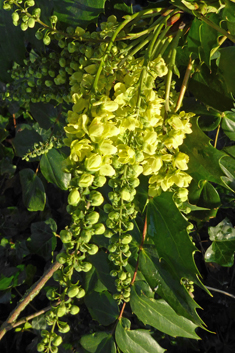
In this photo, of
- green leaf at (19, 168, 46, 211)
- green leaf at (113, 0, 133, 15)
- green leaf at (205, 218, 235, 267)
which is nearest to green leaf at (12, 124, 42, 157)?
green leaf at (19, 168, 46, 211)

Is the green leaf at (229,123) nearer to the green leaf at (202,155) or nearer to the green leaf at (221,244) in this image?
the green leaf at (202,155)

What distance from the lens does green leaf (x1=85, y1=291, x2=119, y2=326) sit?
129 cm

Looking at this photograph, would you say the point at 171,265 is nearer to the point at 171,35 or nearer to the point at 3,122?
the point at 171,35

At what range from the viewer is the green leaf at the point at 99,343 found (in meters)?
1.22

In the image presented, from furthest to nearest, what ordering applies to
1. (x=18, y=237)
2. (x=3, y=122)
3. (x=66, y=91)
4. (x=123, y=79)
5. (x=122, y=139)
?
A: (x=18, y=237) → (x=3, y=122) → (x=66, y=91) → (x=123, y=79) → (x=122, y=139)

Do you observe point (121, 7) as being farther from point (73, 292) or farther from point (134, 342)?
point (134, 342)

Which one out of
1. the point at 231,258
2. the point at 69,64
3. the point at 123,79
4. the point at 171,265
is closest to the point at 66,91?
the point at 69,64

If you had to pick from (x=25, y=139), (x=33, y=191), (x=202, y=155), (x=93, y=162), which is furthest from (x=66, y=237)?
(x=25, y=139)

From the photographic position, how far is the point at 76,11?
914mm

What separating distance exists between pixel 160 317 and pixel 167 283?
0.79ft

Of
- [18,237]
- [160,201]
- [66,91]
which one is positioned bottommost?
[18,237]

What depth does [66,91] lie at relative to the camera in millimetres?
975

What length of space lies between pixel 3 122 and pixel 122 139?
1205 mm

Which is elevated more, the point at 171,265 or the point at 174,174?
the point at 174,174
